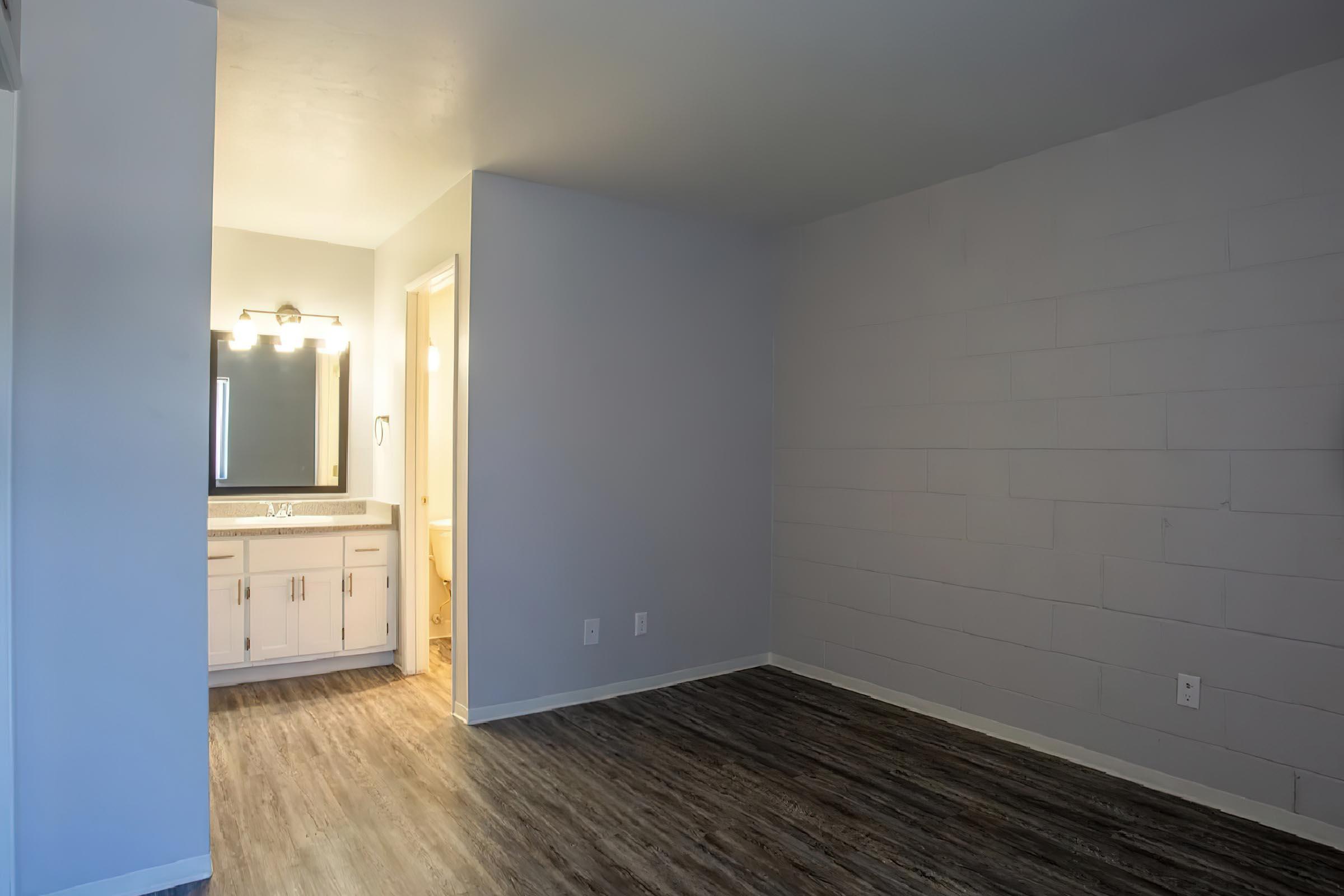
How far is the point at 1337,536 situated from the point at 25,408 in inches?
154

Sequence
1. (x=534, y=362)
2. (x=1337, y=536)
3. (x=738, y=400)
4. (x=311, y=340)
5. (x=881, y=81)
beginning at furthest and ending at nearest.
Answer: (x=311, y=340) < (x=738, y=400) < (x=534, y=362) < (x=881, y=81) < (x=1337, y=536)

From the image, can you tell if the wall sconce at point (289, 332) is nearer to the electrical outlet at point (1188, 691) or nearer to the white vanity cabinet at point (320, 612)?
the white vanity cabinet at point (320, 612)

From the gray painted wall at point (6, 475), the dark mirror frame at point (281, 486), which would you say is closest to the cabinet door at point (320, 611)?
the dark mirror frame at point (281, 486)

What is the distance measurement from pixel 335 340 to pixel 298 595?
1586 millimetres

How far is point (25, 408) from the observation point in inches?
85.6

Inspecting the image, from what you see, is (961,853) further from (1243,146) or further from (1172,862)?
(1243,146)

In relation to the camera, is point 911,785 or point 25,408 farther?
point 911,785

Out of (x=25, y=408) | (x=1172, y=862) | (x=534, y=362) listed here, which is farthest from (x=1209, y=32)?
(x=25, y=408)

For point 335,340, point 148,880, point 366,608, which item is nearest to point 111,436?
point 148,880

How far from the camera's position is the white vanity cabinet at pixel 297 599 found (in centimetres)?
423

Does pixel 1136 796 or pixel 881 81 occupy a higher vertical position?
pixel 881 81

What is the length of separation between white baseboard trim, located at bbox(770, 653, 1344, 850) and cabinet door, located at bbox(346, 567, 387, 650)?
8.07 ft

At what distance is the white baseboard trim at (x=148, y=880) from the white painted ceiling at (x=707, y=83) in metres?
2.48

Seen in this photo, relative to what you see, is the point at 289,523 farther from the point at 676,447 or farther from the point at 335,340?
the point at 676,447
